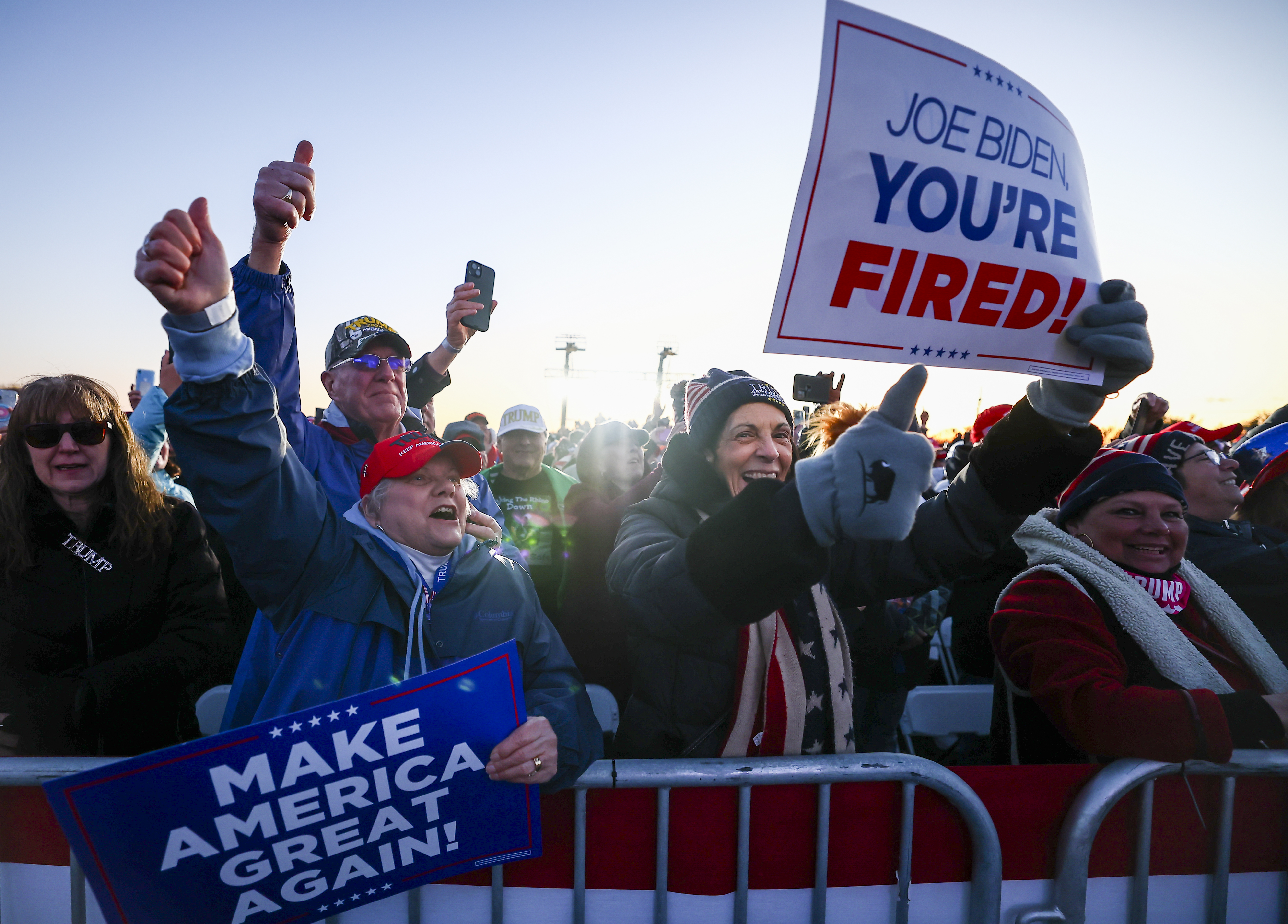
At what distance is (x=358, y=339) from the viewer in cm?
276

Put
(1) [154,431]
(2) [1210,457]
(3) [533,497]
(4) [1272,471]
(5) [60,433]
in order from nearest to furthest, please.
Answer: (5) [60,433] → (2) [1210,457] → (1) [154,431] → (4) [1272,471] → (3) [533,497]

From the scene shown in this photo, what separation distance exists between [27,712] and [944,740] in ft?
13.7

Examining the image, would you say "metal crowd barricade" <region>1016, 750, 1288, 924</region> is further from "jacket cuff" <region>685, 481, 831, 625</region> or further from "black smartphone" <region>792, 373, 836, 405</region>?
"black smartphone" <region>792, 373, 836, 405</region>

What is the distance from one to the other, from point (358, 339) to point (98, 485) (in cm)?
105

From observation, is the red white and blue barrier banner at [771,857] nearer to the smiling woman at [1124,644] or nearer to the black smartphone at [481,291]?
Result: the smiling woman at [1124,644]

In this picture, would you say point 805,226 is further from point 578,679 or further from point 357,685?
point 357,685

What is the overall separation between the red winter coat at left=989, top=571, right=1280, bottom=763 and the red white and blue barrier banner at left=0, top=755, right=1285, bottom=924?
6.2 inches

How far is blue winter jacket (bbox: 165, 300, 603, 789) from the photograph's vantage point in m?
1.42

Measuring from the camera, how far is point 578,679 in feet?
6.27

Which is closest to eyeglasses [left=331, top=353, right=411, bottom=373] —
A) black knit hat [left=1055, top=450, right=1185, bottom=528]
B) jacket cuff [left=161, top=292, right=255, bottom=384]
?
jacket cuff [left=161, top=292, right=255, bottom=384]

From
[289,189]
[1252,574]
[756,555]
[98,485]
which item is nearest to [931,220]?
[756,555]

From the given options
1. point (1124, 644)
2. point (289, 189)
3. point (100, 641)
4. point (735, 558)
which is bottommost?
point (100, 641)

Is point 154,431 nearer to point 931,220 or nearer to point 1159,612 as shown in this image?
point 931,220

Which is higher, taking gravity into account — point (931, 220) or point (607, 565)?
point (931, 220)
